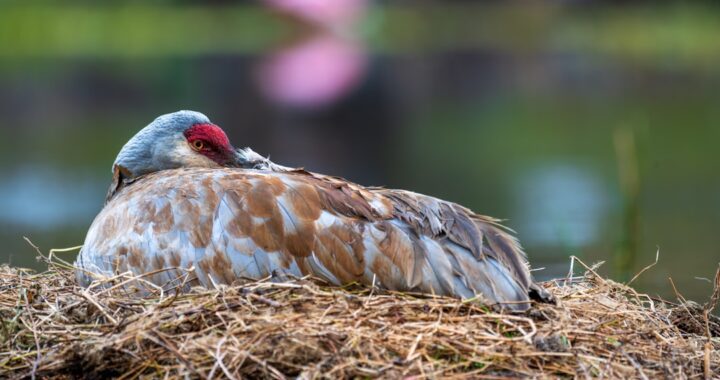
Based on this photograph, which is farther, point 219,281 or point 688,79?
point 688,79

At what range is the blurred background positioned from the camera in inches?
370

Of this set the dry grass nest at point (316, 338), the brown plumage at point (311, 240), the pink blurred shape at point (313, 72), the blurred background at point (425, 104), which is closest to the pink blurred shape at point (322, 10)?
the blurred background at point (425, 104)

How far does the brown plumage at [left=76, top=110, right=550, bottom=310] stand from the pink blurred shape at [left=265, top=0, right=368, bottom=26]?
737 inches

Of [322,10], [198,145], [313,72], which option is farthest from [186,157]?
[322,10]

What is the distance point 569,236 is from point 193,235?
443 cm

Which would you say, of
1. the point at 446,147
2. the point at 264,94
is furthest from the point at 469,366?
the point at 264,94

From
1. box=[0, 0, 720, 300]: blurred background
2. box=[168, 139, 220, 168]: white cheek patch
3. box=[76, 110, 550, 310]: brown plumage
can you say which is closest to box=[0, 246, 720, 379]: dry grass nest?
box=[76, 110, 550, 310]: brown plumage

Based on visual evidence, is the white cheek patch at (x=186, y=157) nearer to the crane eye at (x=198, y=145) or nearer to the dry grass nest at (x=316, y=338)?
the crane eye at (x=198, y=145)

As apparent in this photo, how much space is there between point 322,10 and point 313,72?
3505mm

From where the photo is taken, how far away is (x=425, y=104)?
18.5m

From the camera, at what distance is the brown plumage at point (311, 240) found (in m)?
A: 4.32

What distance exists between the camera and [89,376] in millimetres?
3703

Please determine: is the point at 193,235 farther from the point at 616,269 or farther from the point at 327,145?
the point at 327,145

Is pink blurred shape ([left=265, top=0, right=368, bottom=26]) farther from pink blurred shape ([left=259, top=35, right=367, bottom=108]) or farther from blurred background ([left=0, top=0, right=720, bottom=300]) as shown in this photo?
pink blurred shape ([left=259, top=35, right=367, bottom=108])
